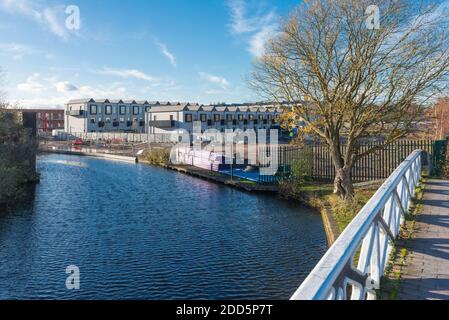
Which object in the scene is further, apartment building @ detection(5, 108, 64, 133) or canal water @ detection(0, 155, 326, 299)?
apartment building @ detection(5, 108, 64, 133)

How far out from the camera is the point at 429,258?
623cm

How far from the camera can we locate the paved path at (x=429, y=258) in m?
5.08

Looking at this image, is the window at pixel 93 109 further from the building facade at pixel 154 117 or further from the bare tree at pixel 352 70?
the bare tree at pixel 352 70

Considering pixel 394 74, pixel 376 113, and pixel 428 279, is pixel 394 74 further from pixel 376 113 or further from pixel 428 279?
pixel 428 279

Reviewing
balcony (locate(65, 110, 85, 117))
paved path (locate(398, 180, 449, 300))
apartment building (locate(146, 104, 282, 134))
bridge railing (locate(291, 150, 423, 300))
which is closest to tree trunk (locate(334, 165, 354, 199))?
paved path (locate(398, 180, 449, 300))

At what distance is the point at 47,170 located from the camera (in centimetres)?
3247

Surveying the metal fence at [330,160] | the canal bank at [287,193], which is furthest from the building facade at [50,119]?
the metal fence at [330,160]

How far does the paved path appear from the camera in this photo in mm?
5078

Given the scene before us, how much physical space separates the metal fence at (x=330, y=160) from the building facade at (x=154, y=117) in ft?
135

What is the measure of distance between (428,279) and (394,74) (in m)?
10.1

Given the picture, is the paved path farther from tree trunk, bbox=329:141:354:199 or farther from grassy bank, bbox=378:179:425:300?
tree trunk, bbox=329:141:354:199

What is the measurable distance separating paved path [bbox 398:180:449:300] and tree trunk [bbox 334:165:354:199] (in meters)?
5.82

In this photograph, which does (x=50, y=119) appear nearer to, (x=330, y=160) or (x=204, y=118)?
(x=204, y=118)

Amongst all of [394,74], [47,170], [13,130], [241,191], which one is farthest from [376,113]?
[47,170]
